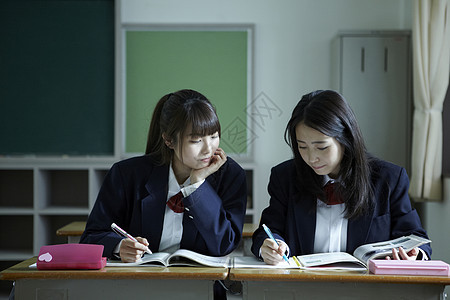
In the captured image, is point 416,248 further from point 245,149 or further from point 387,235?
point 245,149

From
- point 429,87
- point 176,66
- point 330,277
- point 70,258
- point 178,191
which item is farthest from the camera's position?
point 176,66

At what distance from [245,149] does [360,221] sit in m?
2.08

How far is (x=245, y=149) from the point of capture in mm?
3805

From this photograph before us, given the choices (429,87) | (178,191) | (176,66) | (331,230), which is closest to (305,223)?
(331,230)

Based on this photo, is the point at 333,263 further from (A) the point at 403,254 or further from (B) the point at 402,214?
(B) the point at 402,214

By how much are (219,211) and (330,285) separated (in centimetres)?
51

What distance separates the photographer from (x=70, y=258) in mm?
1486

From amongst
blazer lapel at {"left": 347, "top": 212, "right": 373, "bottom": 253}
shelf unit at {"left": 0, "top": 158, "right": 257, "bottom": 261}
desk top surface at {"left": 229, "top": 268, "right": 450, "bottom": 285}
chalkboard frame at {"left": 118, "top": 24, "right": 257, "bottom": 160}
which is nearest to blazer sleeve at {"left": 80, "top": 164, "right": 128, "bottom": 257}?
desk top surface at {"left": 229, "top": 268, "right": 450, "bottom": 285}

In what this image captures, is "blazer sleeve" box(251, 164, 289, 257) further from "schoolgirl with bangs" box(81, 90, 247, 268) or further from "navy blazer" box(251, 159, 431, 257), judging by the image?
"schoolgirl with bangs" box(81, 90, 247, 268)

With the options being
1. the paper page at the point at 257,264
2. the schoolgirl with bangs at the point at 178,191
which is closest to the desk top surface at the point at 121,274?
the paper page at the point at 257,264

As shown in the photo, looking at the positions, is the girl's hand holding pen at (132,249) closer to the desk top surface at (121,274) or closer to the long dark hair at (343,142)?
the desk top surface at (121,274)

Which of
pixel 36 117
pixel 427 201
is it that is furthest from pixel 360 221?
pixel 36 117

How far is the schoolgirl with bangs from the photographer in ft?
5.72

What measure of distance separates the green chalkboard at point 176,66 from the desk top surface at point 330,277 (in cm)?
244
